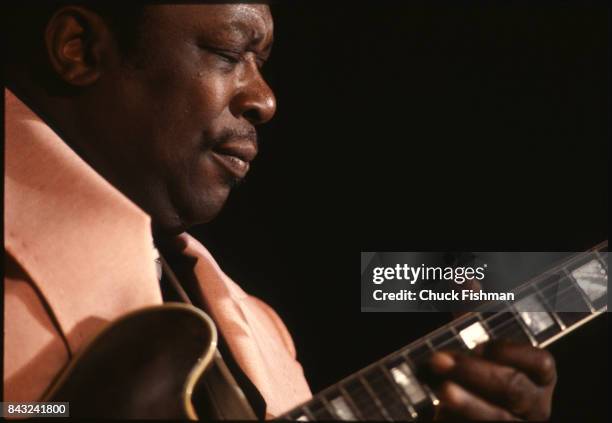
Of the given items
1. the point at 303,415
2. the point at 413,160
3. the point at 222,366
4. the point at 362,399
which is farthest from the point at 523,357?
the point at 413,160

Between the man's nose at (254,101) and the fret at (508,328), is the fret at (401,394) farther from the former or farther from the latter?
the man's nose at (254,101)

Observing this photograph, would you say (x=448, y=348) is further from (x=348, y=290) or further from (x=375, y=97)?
(x=375, y=97)

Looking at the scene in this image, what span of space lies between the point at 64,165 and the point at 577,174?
1510 mm

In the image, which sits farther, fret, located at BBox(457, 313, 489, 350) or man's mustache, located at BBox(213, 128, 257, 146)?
man's mustache, located at BBox(213, 128, 257, 146)

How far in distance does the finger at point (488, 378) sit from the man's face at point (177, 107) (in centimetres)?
73

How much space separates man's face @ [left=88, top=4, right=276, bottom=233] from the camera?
1.32m

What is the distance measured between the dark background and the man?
1.39 feet

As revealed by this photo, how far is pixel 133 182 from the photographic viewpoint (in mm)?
1342

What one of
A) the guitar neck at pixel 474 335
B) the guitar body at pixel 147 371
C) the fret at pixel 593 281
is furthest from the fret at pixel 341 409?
the fret at pixel 593 281

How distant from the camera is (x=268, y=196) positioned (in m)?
2.08

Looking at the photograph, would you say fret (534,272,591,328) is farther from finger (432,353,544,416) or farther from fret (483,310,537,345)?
finger (432,353,544,416)

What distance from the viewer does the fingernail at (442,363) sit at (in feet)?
3.00

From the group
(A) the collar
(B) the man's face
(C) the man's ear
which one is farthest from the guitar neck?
(C) the man's ear

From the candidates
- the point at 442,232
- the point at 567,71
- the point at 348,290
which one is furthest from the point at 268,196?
the point at 567,71
